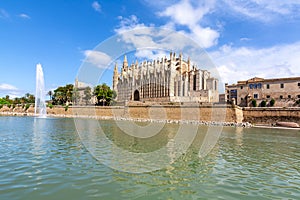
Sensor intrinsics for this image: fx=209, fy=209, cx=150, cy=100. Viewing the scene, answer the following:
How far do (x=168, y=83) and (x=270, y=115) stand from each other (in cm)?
3501

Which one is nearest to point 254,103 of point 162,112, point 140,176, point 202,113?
point 202,113

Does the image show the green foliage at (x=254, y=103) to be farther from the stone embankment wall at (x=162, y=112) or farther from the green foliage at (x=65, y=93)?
the green foliage at (x=65, y=93)

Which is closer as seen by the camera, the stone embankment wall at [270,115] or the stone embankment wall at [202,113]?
the stone embankment wall at [270,115]

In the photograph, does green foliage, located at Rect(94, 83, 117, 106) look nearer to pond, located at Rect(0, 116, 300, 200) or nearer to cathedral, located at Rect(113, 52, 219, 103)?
cathedral, located at Rect(113, 52, 219, 103)

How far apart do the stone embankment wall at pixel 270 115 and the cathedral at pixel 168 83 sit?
18.8m

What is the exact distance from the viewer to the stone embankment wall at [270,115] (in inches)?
1268

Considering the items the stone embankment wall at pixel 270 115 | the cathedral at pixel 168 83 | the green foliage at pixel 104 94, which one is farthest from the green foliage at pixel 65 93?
the stone embankment wall at pixel 270 115

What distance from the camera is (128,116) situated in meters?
47.2

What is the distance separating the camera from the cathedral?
61181 mm

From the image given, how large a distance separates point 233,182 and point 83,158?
5.72m

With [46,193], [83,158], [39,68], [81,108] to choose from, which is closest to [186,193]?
[46,193]

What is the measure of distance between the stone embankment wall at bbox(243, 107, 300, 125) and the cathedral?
741 inches

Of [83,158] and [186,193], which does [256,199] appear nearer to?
[186,193]

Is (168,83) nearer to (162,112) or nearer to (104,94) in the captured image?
(104,94)
